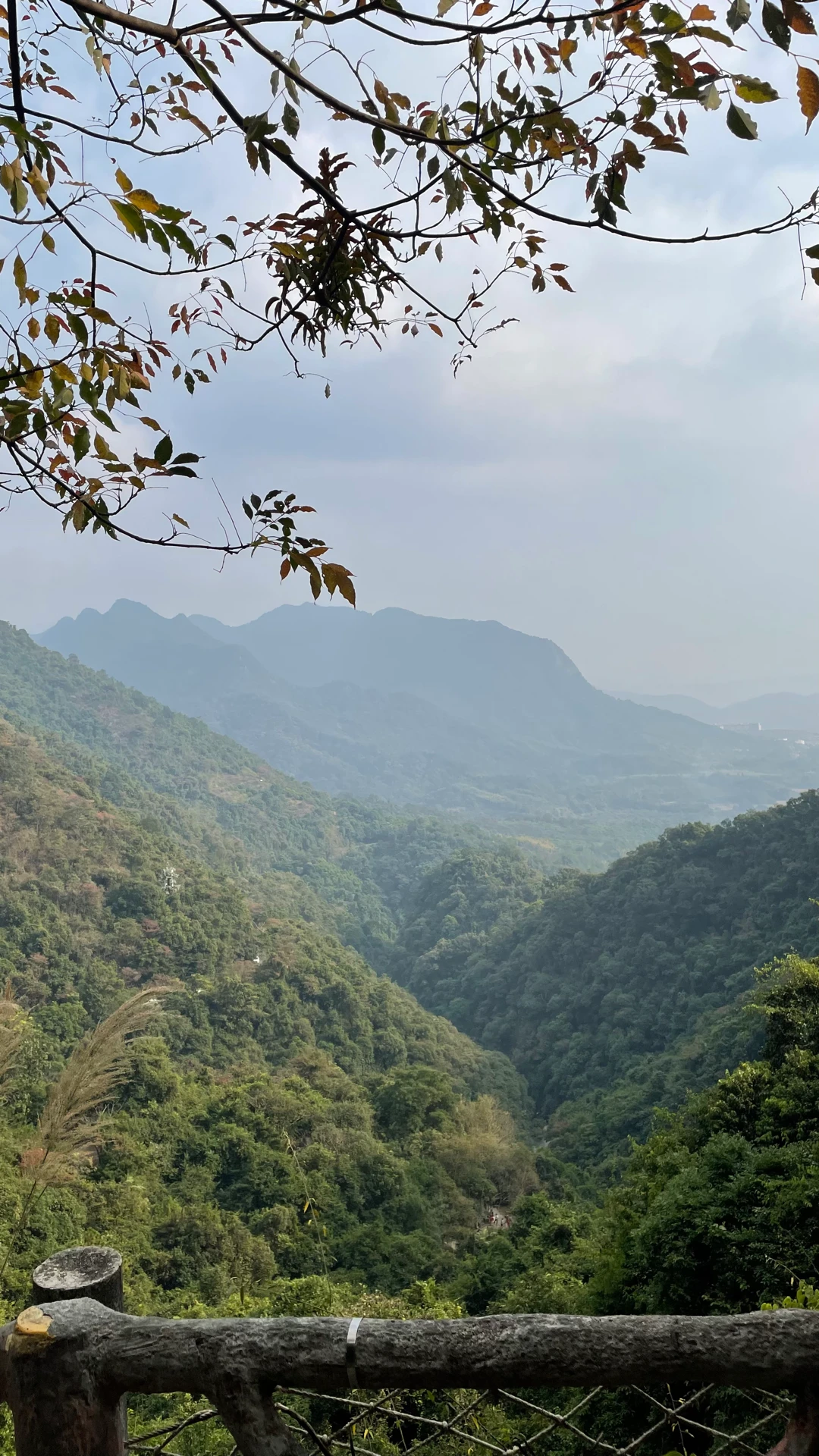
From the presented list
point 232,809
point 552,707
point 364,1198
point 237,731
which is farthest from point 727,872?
point 552,707

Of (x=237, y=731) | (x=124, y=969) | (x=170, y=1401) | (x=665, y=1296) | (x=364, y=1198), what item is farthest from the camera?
(x=237, y=731)

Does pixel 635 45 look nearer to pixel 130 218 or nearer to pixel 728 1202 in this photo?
pixel 130 218

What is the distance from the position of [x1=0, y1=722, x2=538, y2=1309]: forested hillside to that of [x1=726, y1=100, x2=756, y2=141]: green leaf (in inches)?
82.2

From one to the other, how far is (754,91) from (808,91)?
0.06 meters

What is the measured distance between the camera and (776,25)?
84cm

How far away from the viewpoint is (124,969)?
24594 mm

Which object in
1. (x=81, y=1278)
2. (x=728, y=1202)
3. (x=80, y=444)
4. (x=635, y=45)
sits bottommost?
(x=728, y=1202)

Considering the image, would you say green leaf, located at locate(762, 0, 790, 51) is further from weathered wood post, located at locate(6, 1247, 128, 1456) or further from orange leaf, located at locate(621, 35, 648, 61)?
weathered wood post, located at locate(6, 1247, 128, 1456)

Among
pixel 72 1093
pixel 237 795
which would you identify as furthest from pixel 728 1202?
pixel 237 795

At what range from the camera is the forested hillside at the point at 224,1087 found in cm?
1236

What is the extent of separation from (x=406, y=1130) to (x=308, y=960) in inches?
400

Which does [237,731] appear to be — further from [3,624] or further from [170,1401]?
[170,1401]

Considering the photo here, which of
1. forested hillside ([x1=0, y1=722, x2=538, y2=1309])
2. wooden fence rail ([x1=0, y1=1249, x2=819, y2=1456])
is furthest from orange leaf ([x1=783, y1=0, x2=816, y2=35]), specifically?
forested hillside ([x1=0, y1=722, x2=538, y2=1309])

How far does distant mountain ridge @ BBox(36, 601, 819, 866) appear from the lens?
114 meters
